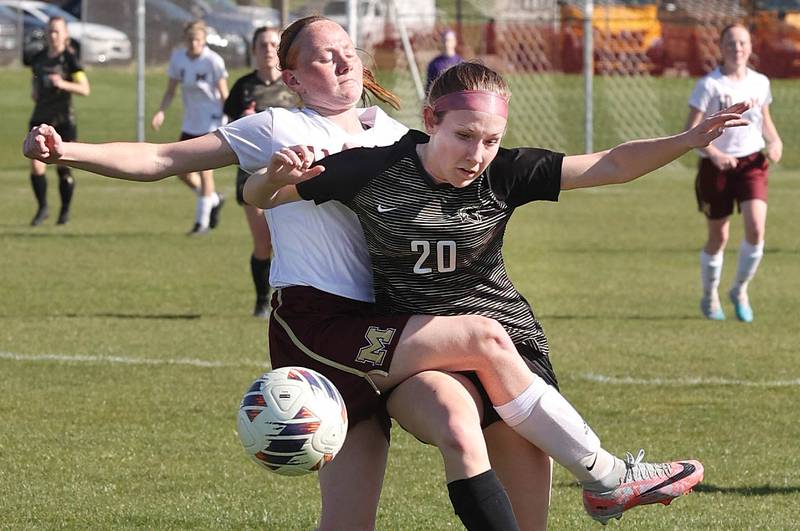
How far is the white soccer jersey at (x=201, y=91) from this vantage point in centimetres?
1642

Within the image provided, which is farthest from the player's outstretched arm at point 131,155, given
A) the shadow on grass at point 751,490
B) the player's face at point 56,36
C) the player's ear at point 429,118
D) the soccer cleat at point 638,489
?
the player's face at point 56,36

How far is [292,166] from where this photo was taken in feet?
13.3

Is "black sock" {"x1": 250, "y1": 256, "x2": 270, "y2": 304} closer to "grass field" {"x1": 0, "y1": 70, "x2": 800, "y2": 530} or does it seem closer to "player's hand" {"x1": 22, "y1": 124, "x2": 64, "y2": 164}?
"grass field" {"x1": 0, "y1": 70, "x2": 800, "y2": 530}

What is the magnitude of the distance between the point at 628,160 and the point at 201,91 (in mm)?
12437

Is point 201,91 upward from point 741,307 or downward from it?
upward

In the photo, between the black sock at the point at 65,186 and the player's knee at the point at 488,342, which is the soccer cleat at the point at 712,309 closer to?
the player's knee at the point at 488,342

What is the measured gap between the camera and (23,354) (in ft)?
29.7

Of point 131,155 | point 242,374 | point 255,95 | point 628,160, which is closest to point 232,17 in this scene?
point 255,95

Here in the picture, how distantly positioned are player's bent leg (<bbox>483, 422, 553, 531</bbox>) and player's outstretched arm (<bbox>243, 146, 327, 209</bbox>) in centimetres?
93

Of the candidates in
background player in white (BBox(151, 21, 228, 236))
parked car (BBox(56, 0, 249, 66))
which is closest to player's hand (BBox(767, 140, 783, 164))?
background player in white (BBox(151, 21, 228, 236))

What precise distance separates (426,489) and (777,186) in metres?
16.4

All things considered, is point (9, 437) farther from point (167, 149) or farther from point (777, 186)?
point (777, 186)

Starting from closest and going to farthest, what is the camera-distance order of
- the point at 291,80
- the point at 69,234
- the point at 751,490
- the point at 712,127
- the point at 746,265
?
the point at 712,127 → the point at 291,80 → the point at 751,490 → the point at 746,265 → the point at 69,234

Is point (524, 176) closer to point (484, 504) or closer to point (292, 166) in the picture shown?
point (292, 166)
